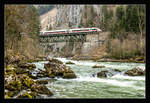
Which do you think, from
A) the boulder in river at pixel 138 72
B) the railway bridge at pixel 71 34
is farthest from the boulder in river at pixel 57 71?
the railway bridge at pixel 71 34

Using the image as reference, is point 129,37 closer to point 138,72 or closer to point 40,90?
point 138,72

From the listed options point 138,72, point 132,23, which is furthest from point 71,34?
point 138,72

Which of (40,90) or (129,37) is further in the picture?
(129,37)

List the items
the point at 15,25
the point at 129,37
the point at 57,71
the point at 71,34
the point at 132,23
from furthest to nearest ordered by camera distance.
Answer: the point at 71,34, the point at 129,37, the point at 132,23, the point at 15,25, the point at 57,71

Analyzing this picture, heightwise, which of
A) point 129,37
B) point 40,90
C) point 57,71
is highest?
point 129,37

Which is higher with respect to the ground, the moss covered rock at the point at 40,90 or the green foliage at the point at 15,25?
the green foliage at the point at 15,25

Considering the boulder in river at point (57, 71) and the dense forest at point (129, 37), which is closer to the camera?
the boulder in river at point (57, 71)

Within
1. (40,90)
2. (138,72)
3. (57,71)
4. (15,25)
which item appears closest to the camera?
(40,90)

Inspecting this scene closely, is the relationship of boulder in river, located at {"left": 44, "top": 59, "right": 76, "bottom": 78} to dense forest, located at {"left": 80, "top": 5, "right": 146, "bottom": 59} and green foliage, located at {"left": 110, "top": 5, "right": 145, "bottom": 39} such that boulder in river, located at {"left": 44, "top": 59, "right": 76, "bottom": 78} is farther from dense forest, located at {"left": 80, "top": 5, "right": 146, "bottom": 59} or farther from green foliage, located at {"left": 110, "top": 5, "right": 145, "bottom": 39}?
green foliage, located at {"left": 110, "top": 5, "right": 145, "bottom": 39}

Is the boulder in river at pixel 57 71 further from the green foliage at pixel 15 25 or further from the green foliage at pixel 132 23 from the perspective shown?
the green foliage at pixel 132 23

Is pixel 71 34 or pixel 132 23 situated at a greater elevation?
pixel 132 23
